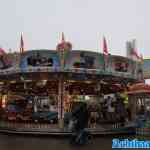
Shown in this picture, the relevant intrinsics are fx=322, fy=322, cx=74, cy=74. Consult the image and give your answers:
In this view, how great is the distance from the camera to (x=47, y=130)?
11.8 meters

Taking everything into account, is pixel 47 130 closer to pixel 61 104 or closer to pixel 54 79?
pixel 61 104

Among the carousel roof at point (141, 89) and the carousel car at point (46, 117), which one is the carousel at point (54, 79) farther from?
the carousel roof at point (141, 89)

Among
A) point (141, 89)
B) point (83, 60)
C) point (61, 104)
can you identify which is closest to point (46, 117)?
point (61, 104)

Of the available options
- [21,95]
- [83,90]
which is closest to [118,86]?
[83,90]

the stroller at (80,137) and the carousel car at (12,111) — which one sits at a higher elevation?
the carousel car at (12,111)

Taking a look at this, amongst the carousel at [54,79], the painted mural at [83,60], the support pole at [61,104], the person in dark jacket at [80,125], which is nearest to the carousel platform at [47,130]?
the carousel at [54,79]

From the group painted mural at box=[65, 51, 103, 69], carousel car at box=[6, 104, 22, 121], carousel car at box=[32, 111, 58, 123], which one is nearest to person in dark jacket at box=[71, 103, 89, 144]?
painted mural at box=[65, 51, 103, 69]

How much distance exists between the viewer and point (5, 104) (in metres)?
16.2

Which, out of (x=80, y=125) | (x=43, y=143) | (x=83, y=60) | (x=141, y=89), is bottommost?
(x=43, y=143)

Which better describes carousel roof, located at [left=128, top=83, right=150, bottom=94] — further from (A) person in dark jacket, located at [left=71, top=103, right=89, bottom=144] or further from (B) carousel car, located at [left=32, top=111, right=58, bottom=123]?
(A) person in dark jacket, located at [left=71, top=103, right=89, bottom=144]

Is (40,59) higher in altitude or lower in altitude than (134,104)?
higher

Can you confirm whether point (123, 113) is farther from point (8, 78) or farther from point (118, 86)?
point (8, 78)

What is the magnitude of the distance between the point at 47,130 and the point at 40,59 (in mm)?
2606

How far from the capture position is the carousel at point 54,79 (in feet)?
38.3
